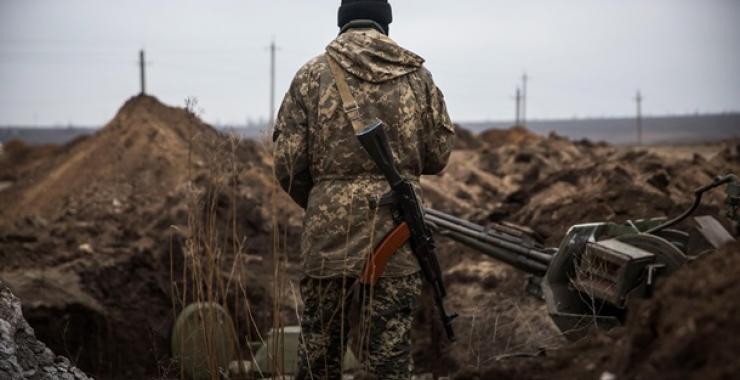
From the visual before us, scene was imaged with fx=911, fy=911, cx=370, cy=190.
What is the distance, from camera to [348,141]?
148 inches

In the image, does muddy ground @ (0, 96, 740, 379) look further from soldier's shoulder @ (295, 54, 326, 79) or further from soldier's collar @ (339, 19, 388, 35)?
soldier's collar @ (339, 19, 388, 35)

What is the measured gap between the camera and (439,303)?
13.2 feet

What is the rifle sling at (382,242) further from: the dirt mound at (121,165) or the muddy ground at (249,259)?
the dirt mound at (121,165)

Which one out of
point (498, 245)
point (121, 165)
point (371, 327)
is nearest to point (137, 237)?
point (121, 165)

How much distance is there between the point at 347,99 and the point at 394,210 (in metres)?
0.50

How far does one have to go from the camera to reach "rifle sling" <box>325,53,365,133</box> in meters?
3.72

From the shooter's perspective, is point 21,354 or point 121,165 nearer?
point 21,354

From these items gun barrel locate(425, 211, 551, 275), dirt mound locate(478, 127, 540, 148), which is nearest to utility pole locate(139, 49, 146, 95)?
dirt mound locate(478, 127, 540, 148)

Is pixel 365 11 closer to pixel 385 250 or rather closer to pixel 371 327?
pixel 385 250

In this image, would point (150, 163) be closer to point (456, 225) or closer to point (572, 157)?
point (572, 157)

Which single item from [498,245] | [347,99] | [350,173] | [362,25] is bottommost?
[498,245]

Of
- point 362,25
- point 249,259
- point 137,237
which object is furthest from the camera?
point 137,237

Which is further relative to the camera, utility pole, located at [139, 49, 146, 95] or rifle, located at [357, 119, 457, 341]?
utility pole, located at [139, 49, 146, 95]

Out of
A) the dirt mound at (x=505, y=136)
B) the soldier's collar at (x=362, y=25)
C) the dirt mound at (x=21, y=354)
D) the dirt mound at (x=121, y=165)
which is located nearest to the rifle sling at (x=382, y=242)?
the soldier's collar at (x=362, y=25)
